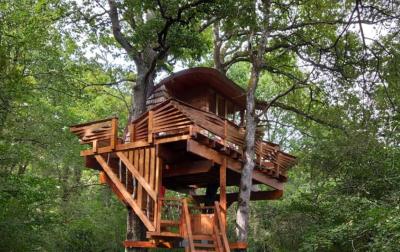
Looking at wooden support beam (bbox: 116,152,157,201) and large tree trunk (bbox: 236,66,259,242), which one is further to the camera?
large tree trunk (bbox: 236,66,259,242)

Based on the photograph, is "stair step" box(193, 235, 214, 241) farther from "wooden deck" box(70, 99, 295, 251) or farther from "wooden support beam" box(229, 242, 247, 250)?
Result: "wooden support beam" box(229, 242, 247, 250)

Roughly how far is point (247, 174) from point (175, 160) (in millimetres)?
1926

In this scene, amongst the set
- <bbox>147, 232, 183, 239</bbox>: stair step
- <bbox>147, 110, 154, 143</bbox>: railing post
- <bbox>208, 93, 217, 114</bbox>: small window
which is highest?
<bbox>208, 93, 217, 114</bbox>: small window

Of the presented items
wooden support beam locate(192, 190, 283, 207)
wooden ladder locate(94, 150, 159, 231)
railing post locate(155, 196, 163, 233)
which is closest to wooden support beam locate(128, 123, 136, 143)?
wooden ladder locate(94, 150, 159, 231)

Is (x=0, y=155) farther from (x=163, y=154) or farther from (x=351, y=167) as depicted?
(x=351, y=167)

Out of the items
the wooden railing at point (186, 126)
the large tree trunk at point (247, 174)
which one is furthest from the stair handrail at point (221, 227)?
the wooden railing at point (186, 126)

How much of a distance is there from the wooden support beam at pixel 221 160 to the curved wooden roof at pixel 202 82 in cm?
285

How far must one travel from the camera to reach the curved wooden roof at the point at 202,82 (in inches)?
516

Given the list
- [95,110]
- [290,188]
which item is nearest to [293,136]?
[290,188]

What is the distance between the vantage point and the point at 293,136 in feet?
93.5

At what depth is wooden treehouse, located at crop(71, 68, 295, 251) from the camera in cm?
980

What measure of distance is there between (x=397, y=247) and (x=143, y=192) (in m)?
5.69

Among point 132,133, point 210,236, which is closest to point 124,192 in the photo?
point 132,133

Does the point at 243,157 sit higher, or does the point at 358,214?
the point at 243,157
